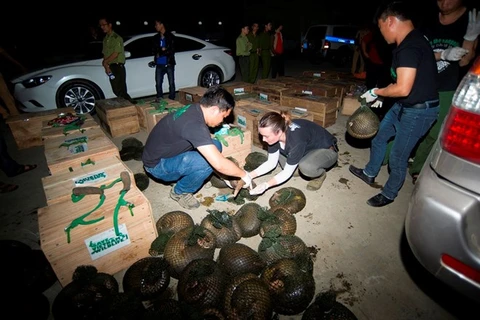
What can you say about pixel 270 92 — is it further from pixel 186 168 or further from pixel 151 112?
pixel 186 168

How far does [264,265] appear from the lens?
Result: 2.14 meters

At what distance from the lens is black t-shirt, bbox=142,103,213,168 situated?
7.83ft

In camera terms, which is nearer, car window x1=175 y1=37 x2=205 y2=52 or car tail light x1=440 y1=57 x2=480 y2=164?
car tail light x1=440 y1=57 x2=480 y2=164

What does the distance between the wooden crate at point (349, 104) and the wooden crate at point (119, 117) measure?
16.2ft

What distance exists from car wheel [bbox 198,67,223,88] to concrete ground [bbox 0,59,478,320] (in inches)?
177

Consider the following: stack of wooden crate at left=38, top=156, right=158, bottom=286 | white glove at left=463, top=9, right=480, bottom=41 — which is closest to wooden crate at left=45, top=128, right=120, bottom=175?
stack of wooden crate at left=38, top=156, right=158, bottom=286

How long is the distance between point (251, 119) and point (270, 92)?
2.14 m

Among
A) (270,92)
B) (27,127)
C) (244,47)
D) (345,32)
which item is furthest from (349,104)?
(345,32)

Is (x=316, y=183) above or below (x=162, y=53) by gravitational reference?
below

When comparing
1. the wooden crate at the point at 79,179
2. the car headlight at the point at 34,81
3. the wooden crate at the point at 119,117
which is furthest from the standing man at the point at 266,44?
the wooden crate at the point at 79,179

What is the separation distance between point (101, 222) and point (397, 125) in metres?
3.17

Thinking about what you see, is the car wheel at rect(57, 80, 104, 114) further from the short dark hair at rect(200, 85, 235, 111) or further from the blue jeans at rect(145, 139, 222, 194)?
the short dark hair at rect(200, 85, 235, 111)

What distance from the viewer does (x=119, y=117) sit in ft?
17.1

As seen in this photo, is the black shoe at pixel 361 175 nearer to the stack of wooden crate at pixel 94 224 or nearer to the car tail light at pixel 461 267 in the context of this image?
the car tail light at pixel 461 267
